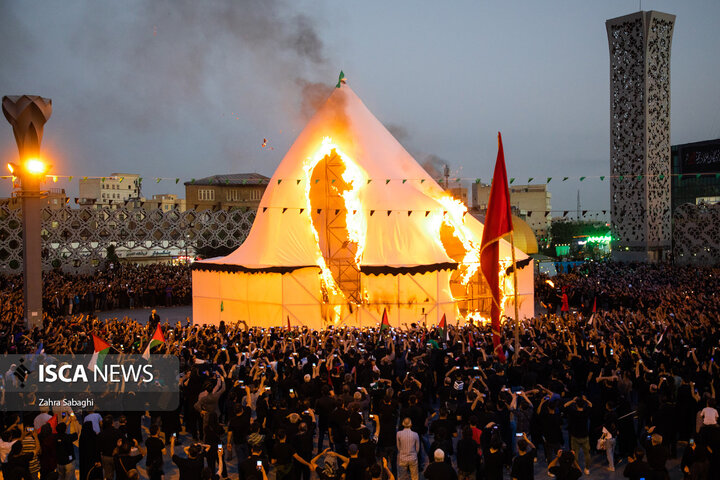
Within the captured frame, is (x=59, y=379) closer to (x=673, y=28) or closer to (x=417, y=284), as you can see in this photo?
(x=417, y=284)

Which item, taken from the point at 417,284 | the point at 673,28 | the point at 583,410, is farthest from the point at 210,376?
the point at 673,28

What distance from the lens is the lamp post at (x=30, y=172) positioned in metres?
20.3

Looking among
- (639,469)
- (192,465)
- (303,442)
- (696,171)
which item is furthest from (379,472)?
(696,171)

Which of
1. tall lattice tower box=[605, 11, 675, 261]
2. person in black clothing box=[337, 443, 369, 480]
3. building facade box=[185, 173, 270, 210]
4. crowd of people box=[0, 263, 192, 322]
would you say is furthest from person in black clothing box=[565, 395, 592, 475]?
building facade box=[185, 173, 270, 210]

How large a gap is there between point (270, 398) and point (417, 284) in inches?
488

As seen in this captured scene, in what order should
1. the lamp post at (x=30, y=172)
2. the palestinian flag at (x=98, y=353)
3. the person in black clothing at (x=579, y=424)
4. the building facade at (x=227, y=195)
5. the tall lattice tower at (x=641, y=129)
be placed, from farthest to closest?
the building facade at (x=227, y=195), the tall lattice tower at (x=641, y=129), the lamp post at (x=30, y=172), the palestinian flag at (x=98, y=353), the person in black clothing at (x=579, y=424)

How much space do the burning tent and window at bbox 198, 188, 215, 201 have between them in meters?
68.0

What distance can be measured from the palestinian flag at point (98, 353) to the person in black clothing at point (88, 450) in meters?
3.43

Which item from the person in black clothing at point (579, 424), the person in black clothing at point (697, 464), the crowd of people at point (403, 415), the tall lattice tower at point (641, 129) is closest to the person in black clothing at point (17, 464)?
the crowd of people at point (403, 415)

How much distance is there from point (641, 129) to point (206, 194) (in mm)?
61724

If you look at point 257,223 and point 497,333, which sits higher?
point 257,223

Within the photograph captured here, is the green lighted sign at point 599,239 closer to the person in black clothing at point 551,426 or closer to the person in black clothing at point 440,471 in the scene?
the person in black clothing at point 551,426

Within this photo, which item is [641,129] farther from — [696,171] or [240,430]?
[240,430]

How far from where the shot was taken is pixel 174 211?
147 feet
